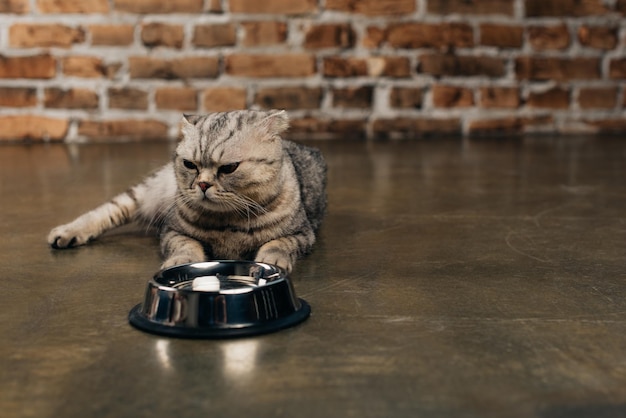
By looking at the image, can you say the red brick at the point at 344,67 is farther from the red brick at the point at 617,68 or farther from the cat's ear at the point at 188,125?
the cat's ear at the point at 188,125

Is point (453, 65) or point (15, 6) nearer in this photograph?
point (15, 6)

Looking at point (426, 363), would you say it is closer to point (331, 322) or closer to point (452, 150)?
point (331, 322)

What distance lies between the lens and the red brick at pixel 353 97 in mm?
4094

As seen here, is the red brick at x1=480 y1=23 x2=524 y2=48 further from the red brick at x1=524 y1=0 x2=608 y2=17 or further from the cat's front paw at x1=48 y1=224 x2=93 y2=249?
the cat's front paw at x1=48 y1=224 x2=93 y2=249

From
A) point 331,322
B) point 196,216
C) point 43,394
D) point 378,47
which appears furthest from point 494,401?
point 378,47

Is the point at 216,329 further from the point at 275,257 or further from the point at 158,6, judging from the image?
the point at 158,6

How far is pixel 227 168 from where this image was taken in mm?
1607

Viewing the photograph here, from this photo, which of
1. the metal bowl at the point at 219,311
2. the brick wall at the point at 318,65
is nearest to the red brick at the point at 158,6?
the brick wall at the point at 318,65

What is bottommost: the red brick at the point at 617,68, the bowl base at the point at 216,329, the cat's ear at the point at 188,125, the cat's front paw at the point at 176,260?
the bowl base at the point at 216,329

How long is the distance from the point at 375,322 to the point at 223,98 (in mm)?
2894

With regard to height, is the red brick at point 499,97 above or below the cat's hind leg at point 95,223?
above

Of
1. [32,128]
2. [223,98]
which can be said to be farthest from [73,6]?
[223,98]

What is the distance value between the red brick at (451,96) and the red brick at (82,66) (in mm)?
1604

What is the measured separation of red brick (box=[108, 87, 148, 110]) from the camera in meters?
3.98
